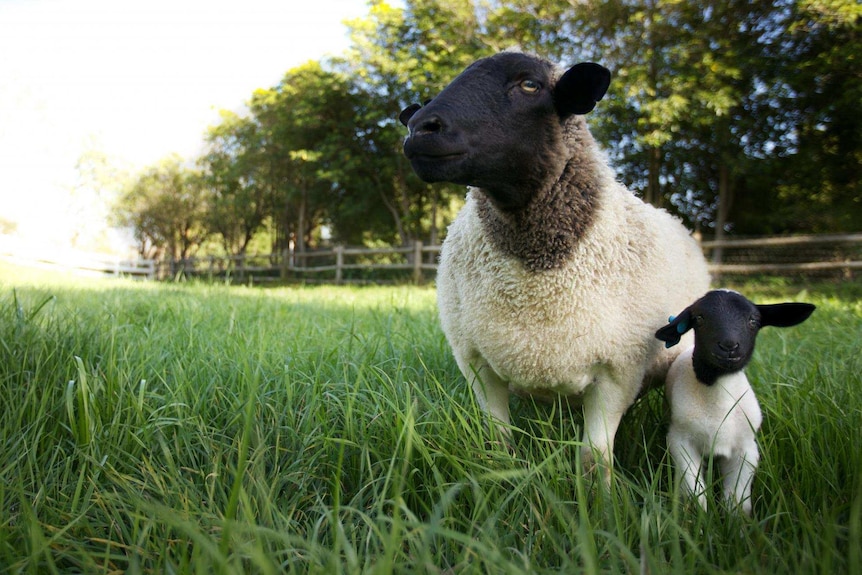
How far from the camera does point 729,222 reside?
1520cm

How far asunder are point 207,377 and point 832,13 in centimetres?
1243

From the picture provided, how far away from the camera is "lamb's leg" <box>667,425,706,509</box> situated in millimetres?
1670

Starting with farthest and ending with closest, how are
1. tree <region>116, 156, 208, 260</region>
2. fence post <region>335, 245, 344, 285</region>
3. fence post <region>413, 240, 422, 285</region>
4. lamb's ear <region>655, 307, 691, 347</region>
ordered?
tree <region>116, 156, 208, 260</region> < fence post <region>335, 245, 344, 285</region> < fence post <region>413, 240, 422, 285</region> < lamb's ear <region>655, 307, 691, 347</region>

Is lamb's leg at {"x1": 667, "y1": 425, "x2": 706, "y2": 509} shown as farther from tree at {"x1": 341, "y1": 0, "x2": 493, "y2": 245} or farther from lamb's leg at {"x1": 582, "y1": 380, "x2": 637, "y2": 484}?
tree at {"x1": 341, "y1": 0, "x2": 493, "y2": 245}

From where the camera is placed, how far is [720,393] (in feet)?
5.90

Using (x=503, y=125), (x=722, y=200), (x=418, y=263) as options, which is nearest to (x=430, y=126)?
(x=503, y=125)

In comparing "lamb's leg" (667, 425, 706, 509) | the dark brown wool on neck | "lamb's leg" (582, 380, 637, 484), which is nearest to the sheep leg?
"lamb's leg" (582, 380, 637, 484)

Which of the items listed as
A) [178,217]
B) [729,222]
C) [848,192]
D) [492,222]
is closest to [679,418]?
[492,222]

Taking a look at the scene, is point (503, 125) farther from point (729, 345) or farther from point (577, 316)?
point (729, 345)

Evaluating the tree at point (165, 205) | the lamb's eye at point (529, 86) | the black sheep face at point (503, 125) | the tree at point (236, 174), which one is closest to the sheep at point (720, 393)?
the black sheep face at point (503, 125)

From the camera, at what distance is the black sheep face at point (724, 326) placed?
1721mm

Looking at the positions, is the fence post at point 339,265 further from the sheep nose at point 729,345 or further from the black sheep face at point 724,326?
the sheep nose at point 729,345

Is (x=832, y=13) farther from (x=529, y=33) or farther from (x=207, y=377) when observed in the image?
(x=207, y=377)

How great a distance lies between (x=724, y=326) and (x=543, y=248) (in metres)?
0.66
